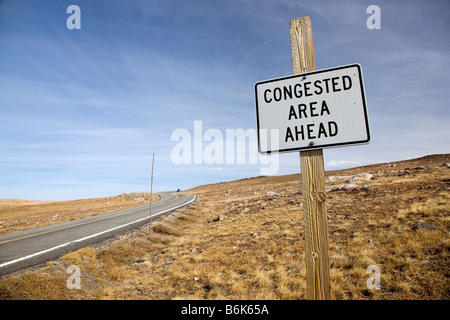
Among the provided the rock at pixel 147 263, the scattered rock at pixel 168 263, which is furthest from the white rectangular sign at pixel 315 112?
the rock at pixel 147 263

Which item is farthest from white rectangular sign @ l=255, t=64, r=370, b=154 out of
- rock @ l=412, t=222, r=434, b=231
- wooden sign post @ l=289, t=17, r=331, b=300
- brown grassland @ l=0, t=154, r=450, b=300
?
rock @ l=412, t=222, r=434, b=231

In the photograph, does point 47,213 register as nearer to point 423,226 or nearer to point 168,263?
point 168,263

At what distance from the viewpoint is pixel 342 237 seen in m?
8.48

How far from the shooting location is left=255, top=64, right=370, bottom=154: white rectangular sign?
195cm

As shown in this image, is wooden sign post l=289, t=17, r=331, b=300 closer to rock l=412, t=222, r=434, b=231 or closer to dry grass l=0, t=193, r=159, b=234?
rock l=412, t=222, r=434, b=231

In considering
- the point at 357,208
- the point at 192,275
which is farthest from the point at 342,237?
the point at 192,275

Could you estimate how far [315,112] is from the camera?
2.03m

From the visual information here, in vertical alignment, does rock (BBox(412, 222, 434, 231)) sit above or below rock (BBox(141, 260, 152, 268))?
above

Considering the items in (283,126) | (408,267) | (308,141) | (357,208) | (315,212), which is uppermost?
(283,126)

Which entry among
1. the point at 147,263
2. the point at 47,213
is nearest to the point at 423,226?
the point at 147,263

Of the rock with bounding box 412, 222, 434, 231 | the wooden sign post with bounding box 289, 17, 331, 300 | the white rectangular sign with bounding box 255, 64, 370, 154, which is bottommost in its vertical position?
the rock with bounding box 412, 222, 434, 231

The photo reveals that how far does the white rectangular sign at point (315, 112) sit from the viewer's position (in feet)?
6.40
